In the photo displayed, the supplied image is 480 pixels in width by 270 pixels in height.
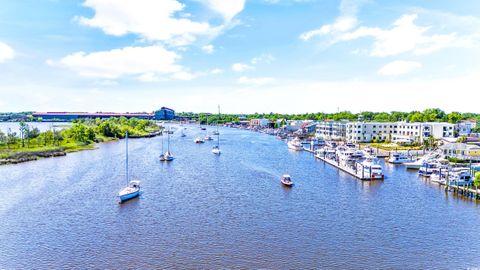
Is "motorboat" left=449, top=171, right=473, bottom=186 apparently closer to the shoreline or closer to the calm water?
the calm water

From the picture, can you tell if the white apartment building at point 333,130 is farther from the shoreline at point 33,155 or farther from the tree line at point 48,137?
the shoreline at point 33,155

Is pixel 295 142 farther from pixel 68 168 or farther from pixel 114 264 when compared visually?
pixel 114 264

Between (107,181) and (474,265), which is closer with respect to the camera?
(474,265)

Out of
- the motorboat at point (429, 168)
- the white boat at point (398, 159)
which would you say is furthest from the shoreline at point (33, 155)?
the motorboat at point (429, 168)

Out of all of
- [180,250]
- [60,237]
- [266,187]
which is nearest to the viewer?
[180,250]

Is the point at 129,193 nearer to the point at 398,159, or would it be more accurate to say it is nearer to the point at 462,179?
the point at 462,179

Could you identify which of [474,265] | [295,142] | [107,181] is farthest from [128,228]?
[295,142]

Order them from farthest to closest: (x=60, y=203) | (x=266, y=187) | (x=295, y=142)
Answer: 1. (x=295, y=142)
2. (x=266, y=187)
3. (x=60, y=203)
